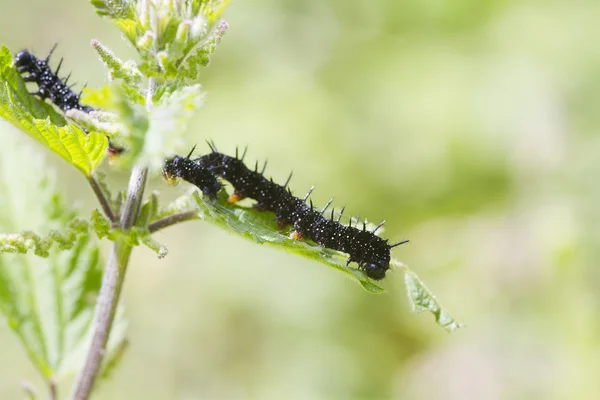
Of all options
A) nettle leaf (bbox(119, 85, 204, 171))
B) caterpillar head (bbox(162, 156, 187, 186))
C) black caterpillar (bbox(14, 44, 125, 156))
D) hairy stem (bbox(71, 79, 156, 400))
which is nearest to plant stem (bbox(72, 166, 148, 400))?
hairy stem (bbox(71, 79, 156, 400))

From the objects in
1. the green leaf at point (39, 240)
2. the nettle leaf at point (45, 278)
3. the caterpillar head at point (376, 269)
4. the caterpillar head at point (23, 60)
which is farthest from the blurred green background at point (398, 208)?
the green leaf at point (39, 240)

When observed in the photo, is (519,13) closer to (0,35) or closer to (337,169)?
(337,169)

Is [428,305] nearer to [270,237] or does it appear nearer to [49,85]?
[270,237]

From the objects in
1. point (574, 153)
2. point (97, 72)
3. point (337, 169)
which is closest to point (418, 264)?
point (337, 169)

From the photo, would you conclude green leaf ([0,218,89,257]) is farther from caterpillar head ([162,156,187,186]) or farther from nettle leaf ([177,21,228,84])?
nettle leaf ([177,21,228,84])

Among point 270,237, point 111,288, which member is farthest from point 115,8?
point 111,288
